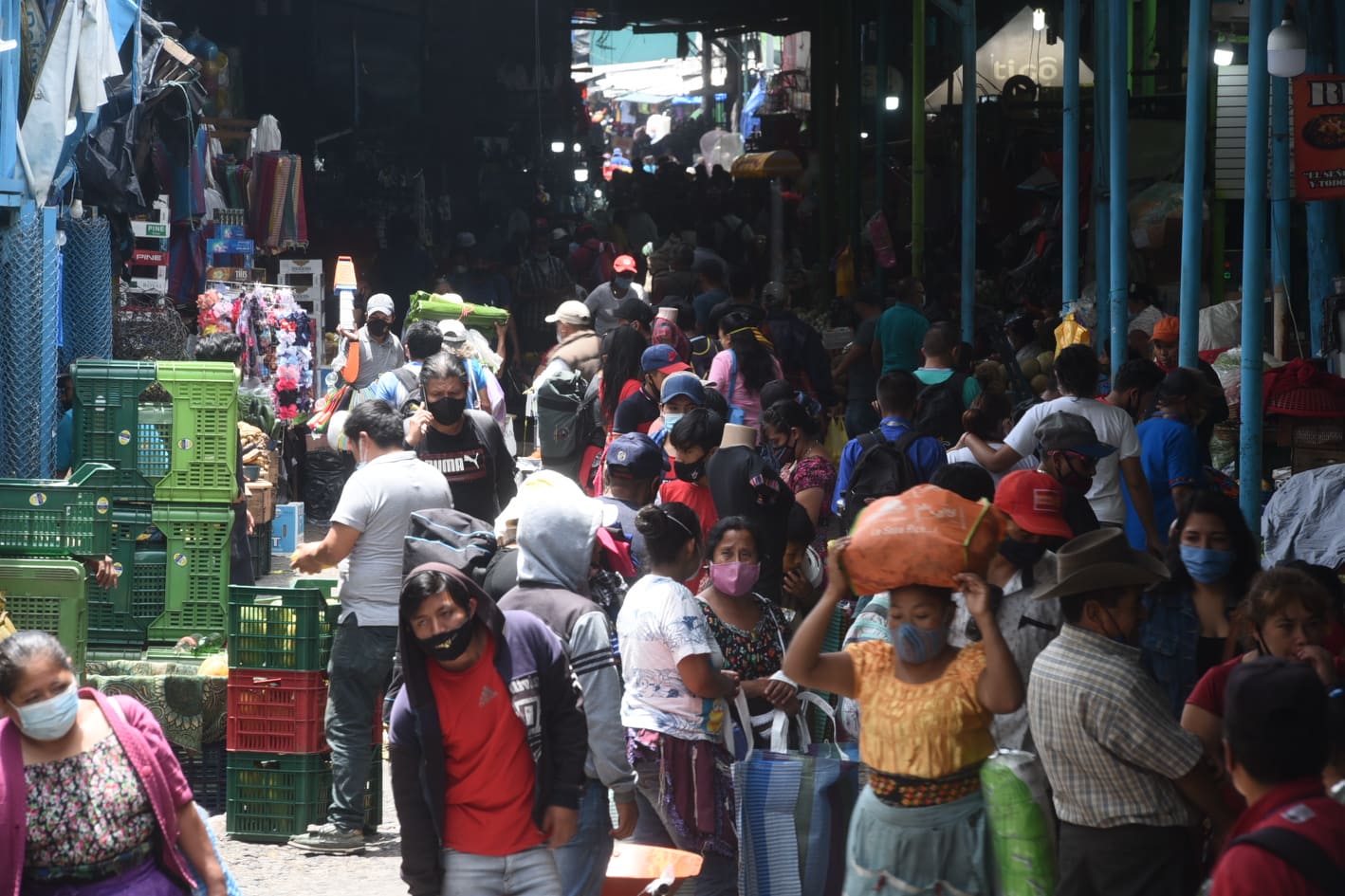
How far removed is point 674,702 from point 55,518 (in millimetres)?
3891

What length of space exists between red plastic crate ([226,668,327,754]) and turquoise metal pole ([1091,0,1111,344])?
30.1ft

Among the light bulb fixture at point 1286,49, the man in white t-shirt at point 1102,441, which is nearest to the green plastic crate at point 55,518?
the man in white t-shirt at point 1102,441

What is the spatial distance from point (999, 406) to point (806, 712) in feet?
8.15

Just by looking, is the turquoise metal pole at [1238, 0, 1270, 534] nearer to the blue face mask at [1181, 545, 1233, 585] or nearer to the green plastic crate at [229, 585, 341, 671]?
the blue face mask at [1181, 545, 1233, 585]

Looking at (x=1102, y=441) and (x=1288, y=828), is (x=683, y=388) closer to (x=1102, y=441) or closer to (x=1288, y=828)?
(x=1102, y=441)

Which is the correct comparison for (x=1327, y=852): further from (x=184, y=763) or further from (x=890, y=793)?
(x=184, y=763)

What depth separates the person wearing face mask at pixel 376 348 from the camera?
46.8ft

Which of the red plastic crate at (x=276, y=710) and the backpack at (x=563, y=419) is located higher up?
the backpack at (x=563, y=419)

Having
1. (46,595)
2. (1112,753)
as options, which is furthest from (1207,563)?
(46,595)

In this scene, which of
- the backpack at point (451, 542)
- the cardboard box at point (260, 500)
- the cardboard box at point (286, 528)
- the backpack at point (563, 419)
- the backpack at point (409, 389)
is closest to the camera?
the backpack at point (451, 542)

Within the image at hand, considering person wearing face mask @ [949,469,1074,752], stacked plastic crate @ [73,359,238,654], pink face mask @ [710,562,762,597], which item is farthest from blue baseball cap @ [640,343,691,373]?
person wearing face mask @ [949,469,1074,752]

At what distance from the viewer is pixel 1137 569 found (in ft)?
16.0

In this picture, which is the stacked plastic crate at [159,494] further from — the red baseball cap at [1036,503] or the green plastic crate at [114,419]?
the red baseball cap at [1036,503]

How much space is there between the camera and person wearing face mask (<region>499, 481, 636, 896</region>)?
18.0 ft
